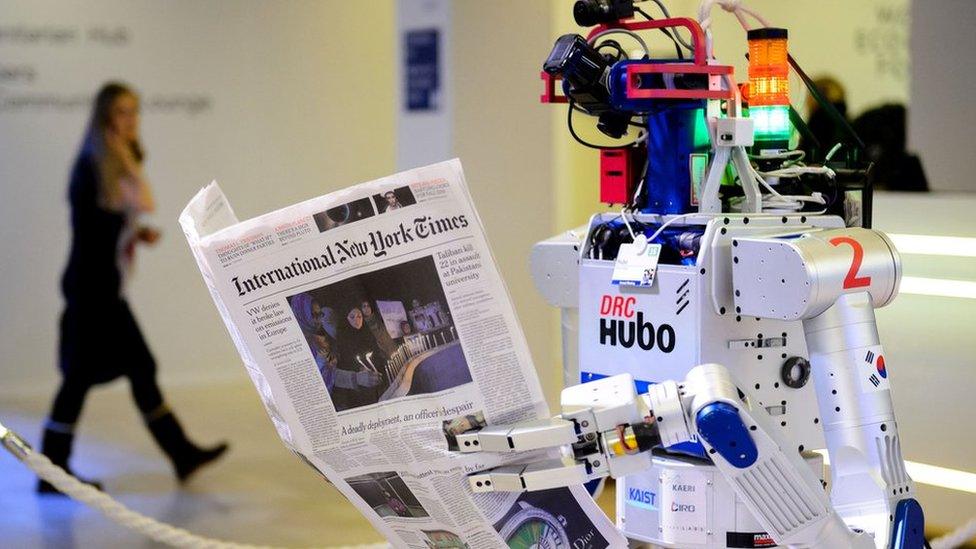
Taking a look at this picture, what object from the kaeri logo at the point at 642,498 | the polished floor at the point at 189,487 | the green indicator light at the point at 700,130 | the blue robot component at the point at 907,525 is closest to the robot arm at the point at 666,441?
the blue robot component at the point at 907,525

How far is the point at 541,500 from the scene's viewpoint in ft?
7.63

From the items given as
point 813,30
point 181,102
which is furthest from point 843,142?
point 181,102

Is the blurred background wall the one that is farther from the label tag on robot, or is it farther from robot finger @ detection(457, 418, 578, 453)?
robot finger @ detection(457, 418, 578, 453)

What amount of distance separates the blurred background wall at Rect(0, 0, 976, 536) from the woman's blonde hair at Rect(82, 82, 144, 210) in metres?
0.99

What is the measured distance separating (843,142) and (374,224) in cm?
129

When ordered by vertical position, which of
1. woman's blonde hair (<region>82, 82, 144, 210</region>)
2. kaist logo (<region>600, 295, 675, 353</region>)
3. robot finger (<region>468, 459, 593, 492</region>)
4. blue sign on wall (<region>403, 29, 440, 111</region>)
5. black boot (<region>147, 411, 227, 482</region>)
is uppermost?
blue sign on wall (<region>403, 29, 440, 111</region>)

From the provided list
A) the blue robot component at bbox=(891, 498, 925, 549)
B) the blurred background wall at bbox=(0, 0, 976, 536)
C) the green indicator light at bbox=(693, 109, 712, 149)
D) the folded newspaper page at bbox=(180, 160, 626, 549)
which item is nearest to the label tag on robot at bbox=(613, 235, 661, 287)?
the green indicator light at bbox=(693, 109, 712, 149)

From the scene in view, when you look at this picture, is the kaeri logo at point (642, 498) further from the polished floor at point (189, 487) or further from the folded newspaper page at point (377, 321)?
the polished floor at point (189, 487)

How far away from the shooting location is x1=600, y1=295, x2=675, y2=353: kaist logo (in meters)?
2.67

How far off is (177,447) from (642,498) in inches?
128

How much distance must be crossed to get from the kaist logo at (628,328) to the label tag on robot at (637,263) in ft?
0.17

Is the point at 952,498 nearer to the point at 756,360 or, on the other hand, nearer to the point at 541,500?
the point at 756,360

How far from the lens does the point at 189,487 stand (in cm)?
549

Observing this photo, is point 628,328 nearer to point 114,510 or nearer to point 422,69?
point 114,510
